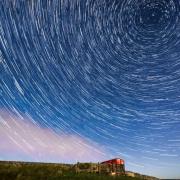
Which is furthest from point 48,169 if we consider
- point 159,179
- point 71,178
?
point 159,179

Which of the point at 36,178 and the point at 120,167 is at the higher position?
the point at 120,167

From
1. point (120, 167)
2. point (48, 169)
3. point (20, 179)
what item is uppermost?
point (120, 167)

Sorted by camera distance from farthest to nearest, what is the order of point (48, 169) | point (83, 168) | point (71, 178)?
point (83, 168) → point (48, 169) → point (71, 178)

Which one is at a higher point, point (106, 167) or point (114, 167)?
point (114, 167)

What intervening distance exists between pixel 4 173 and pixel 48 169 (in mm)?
6875

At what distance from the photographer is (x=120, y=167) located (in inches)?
1818

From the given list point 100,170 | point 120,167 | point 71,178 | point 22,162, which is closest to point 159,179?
point 120,167

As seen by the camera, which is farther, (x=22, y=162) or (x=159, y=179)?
(x=159, y=179)

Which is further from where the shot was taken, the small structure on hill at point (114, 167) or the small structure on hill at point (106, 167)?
the small structure on hill at point (114, 167)

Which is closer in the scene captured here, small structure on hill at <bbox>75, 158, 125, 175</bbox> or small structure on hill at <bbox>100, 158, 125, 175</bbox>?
small structure on hill at <bbox>75, 158, 125, 175</bbox>

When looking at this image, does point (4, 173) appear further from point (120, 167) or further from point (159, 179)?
point (159, 179)

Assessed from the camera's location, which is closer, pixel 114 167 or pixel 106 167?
pixel 106 167

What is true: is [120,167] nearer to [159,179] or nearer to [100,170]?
[100,170]

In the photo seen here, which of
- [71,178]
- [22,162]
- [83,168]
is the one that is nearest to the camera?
[71,178]
